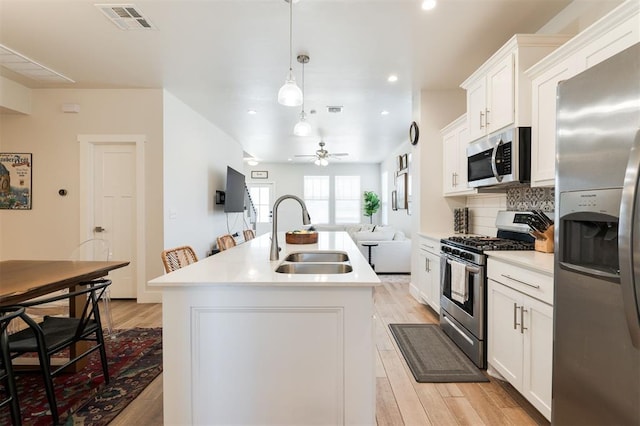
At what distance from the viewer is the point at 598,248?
1215mm

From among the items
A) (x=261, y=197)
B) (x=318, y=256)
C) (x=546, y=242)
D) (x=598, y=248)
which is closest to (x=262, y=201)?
(x=261, y=197)

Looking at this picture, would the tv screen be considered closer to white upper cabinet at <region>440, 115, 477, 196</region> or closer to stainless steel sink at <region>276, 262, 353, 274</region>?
white upper cabinet at <region>440, 115, 477, 196</region>

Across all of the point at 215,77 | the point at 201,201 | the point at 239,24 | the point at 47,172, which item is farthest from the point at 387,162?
the point at 47,172

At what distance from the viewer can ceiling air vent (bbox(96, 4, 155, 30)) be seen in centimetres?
232

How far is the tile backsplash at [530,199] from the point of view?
7.90 feet

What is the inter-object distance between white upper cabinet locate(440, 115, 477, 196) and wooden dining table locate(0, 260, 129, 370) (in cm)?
339

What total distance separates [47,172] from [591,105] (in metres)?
5.33

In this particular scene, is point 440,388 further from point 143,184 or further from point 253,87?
point 143,184

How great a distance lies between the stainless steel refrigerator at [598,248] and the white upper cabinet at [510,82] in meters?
1.02

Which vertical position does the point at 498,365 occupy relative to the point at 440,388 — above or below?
above

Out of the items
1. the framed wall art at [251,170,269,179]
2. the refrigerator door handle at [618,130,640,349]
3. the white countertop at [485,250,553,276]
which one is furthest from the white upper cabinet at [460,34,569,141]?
the framed wall art at [251,170,269,179]

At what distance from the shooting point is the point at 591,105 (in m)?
1.20

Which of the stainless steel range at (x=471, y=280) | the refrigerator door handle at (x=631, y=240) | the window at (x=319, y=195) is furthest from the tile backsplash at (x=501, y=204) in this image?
the window at (x=319, y=195)

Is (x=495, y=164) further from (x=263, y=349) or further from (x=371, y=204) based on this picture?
(x=371, y=204)
